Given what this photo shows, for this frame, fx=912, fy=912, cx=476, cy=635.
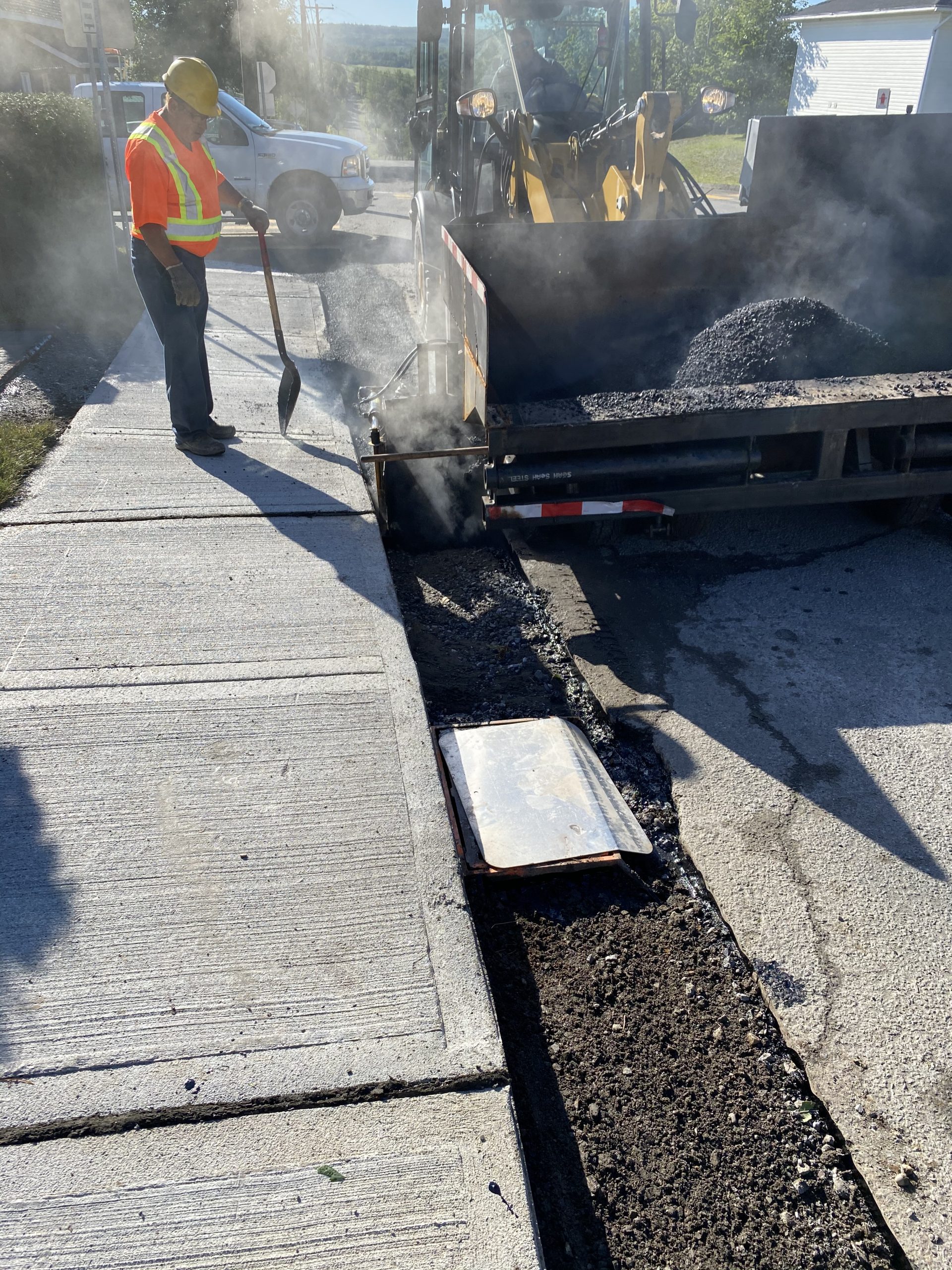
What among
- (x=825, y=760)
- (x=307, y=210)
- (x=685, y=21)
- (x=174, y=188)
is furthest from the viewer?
(x=307, y=210)

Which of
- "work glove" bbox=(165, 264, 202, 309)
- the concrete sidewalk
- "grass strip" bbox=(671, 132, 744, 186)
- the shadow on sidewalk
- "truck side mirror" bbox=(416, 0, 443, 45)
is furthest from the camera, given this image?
"grass strip" bbox=(671, 132, 744, 186)

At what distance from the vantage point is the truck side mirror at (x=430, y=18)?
779 centimetres

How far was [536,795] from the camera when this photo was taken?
11.0 ft

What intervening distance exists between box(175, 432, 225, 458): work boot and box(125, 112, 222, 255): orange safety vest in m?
1.10

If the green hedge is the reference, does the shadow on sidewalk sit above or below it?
below

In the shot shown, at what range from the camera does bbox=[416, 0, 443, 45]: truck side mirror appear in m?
7.79

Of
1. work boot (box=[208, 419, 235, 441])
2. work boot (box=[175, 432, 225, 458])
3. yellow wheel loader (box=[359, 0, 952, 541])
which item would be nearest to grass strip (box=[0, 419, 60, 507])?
work boot (box=[175, 432, 225, 458])

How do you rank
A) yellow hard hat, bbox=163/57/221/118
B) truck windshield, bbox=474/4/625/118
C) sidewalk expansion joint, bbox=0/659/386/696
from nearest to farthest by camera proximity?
sidewalk expansion joint, bbox=0/659/386/696, yellow hard hat, bbox=163/57/221/118, truck windshield, bbox=474/4/625/118

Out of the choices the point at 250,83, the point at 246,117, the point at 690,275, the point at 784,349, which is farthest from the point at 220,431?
the point at 250,83

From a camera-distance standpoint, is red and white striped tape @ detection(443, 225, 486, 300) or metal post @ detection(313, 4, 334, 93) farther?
metal post @ detection(313, 4, 334, 93)

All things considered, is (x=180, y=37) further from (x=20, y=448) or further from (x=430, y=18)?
(x=20, y=448)

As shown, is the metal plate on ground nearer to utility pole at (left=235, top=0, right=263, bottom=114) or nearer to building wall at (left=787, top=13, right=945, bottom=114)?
utility pole at (left=235, top=0, right=263, bottom=114)

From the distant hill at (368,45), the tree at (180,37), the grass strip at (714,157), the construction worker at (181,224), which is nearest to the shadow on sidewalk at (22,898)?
the construction worker at (181,224)

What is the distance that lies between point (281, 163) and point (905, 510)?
37.4 feet
